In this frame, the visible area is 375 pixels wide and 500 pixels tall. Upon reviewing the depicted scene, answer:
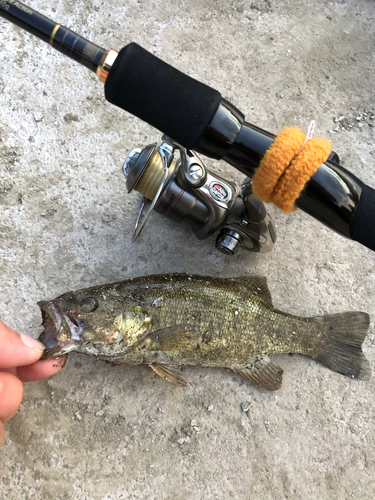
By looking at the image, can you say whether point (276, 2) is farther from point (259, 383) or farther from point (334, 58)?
point (259, 383)

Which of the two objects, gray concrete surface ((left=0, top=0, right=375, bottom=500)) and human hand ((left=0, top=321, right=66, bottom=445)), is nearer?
human hand ((left=0, top=321, right=66, bottom=445))

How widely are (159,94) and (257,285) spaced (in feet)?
4.73

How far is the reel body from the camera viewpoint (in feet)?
6.30

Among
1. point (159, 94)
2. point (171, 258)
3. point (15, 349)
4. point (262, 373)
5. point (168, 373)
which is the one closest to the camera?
point (159, 94)

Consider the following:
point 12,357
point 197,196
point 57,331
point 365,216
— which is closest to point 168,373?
point 57,331

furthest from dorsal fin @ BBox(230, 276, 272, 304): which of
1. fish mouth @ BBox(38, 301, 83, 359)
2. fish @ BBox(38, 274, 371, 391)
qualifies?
fish mouth @ BBox(38, 301, 83, 359)

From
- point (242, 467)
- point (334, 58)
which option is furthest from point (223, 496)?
point (334, 58)

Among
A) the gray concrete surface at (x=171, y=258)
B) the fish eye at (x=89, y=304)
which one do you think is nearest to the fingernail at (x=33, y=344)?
the fish eye at (x=89, y=304)

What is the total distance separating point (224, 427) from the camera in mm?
2416

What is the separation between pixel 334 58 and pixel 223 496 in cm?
340

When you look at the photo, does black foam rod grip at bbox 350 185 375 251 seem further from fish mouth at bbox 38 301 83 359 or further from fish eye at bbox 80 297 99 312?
fish mouth at bbox 38 301 83 359

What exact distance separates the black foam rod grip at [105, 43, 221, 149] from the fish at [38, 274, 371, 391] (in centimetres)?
104

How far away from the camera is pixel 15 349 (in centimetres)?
173

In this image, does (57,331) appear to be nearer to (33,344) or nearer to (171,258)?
(33,344)
